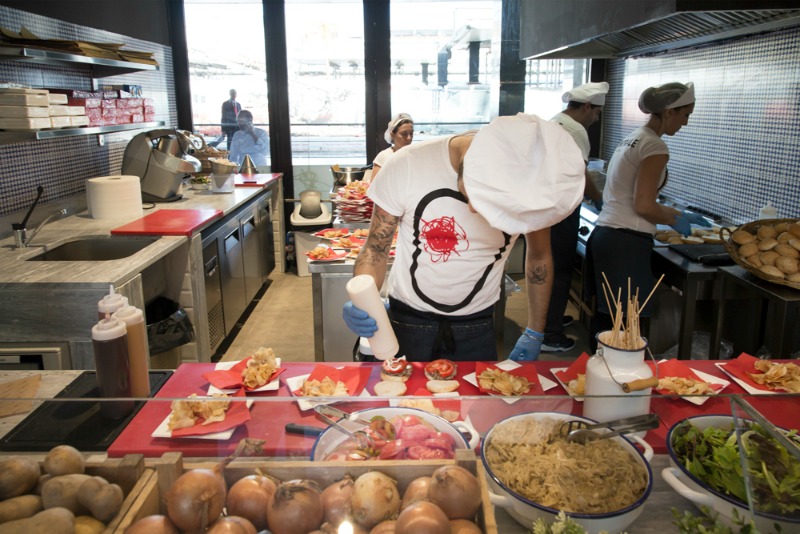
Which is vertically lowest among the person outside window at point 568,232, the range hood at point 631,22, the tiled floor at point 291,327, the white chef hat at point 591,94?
the tiled floor at point 291,327

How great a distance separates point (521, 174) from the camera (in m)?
1.74

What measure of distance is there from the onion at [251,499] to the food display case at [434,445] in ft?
0.04

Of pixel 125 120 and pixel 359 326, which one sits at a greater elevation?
pixel 125 120

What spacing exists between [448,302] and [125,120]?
11.3ft

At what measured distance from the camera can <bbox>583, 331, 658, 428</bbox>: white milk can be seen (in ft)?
4.22

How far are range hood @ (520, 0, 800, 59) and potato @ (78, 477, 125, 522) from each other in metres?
2.02

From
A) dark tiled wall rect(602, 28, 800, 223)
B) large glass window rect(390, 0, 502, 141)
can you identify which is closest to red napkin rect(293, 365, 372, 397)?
dark tiled wall rect(602, 28, 800, 223)

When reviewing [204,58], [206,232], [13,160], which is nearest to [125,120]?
[13,160]

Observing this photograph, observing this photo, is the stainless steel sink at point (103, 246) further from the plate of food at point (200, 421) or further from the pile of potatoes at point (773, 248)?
the pile of potatoes at point (773, 248)

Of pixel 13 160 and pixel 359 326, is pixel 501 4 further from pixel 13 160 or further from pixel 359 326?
pixel 359 326

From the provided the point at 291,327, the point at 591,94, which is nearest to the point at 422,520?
the point at 591,94

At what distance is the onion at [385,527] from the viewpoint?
884mm

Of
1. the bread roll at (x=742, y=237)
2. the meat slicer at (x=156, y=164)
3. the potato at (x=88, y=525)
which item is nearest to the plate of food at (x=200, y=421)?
the potato at (x=88, y=525)

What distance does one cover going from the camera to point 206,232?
4168mm
